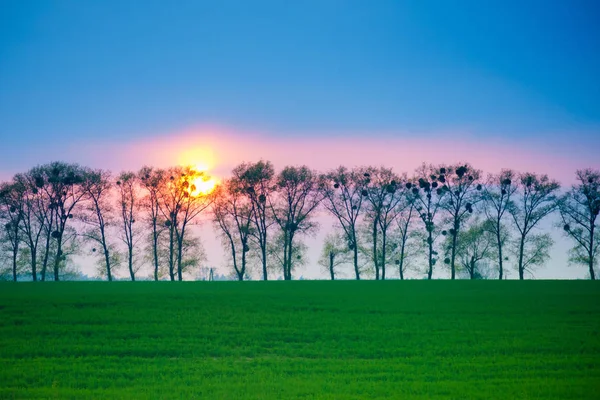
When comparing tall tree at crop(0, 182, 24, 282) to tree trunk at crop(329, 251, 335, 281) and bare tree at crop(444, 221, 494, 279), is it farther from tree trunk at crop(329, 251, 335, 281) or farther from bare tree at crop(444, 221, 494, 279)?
bare tree at crop(444, 221, 494, 279)

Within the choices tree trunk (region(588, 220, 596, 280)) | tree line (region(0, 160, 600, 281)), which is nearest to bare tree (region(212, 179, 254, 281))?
tree line (region(0, 160, 600, 281))

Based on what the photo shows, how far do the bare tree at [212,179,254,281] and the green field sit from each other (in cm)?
3716

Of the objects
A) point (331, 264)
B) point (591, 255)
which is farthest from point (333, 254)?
point (591, 255)

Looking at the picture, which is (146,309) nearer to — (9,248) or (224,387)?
(224,387)

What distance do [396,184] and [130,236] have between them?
3965 cm

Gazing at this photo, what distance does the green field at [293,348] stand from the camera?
60.0 feet

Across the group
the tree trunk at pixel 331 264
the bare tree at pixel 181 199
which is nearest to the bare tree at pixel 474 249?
the tree trunk at pixel 331 264

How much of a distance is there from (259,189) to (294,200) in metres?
5.35

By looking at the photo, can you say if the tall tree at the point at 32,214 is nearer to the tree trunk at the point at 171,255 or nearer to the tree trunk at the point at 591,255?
the tree trunk at the point at 171,255

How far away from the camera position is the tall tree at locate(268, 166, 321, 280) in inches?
3241

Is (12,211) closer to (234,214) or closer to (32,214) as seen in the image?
(32,214)

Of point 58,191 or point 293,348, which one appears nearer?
point 293,348

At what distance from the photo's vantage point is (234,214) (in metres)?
83.6

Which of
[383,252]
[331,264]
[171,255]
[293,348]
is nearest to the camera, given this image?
[293,348]
